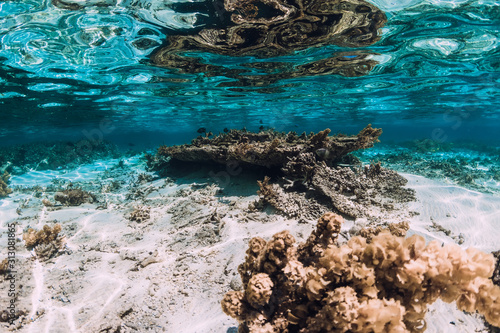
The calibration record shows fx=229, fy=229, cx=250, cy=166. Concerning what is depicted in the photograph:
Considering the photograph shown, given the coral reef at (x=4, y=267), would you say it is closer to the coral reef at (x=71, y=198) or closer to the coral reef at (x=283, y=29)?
the coral reef at (x=71, y=198)

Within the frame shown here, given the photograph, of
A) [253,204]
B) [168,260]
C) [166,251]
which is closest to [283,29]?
[253,204]

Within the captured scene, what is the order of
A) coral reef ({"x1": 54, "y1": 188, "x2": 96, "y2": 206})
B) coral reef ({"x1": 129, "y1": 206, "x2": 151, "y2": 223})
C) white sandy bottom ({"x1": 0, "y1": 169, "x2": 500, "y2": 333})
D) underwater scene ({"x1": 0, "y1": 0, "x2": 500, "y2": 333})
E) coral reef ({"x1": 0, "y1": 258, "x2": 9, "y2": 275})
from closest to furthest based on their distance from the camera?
underwater scene ({"x1": 0, "y1": 0, "x2": 500, "y2": 333}) → white sandy bottom ({"x1": 0, "y1": 169, "x2": 500, "y2": 333}) → coral reef ({"x1": 0, "y1": 258, "x2": 9, "y2": 275}) → coral reef ({"x1": 129, "y1": 206, "x2": 151, "y2": 223}) → coral reef ({"x1": 54, "y1": 188, "x2": 96, "y2": 206})

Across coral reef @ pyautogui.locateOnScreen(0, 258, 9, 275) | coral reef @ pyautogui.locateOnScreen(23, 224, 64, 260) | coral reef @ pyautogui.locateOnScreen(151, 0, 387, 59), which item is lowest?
coral reef @ pyautogui.locateOnScreen(23, 224, 64, 260)

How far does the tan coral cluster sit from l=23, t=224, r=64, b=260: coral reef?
6053 millimetres

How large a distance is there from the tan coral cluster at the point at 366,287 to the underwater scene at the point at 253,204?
0.02 meters

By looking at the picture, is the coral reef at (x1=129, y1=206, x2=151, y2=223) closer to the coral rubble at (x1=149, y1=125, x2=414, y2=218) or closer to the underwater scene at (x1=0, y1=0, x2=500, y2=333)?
the underwater scene at (x1=0, y1=0, x2=500, y2=333)

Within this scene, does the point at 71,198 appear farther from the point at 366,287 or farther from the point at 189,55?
the point at 366,287

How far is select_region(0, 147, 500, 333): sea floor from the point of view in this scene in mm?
3807

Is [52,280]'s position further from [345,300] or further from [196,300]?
[345,300]

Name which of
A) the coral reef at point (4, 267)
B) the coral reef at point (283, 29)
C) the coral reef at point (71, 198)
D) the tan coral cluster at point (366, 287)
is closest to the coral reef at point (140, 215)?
the coral reef at point (4, 267)

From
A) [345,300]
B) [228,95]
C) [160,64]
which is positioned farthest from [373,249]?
[228,95]

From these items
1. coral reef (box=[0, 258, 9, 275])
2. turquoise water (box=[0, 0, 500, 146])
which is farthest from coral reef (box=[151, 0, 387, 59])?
coral reef (box=[0, 258, 9, 275])

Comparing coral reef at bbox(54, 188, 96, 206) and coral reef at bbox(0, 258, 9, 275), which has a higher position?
coral reef at bbox(0, 258, 9, 275)

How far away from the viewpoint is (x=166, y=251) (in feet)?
18.5
